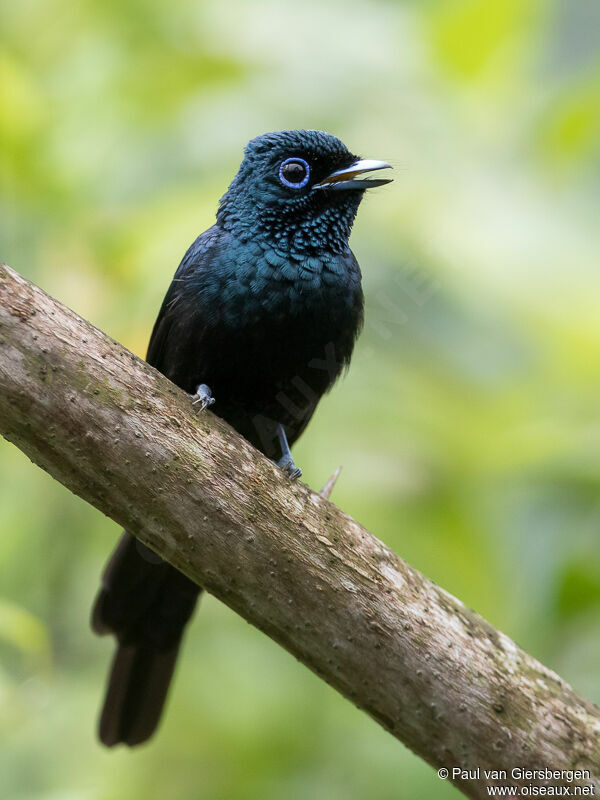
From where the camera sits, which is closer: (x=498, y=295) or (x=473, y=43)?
(x=498, y=295)

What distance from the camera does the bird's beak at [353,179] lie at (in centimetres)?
348

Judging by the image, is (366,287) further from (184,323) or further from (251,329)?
(184,323)

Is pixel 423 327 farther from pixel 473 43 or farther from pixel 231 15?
pixel 231 15

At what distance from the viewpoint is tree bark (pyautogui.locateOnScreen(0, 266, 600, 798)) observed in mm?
2533

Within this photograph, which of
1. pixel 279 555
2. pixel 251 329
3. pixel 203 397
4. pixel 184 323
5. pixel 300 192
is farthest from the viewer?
pixel 300 192

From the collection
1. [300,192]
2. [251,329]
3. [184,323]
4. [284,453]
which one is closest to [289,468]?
[284,453]

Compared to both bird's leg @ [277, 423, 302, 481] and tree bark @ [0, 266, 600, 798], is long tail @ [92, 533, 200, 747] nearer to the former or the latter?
bird's leg @ [277, 423, 302, 481]

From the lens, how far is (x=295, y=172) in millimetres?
3543

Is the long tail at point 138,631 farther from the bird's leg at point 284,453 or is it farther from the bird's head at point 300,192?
the bird's head at point 300,192

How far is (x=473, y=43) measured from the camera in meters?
3.99

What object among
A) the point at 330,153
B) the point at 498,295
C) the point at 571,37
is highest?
→ the point at 571,37

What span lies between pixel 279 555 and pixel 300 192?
4.74 ft

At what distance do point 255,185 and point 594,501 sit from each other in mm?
1690

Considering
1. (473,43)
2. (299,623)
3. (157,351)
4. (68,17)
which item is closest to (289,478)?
(299,623)
